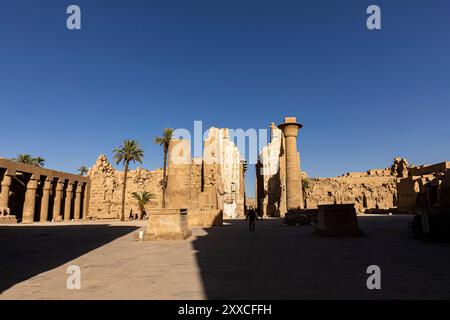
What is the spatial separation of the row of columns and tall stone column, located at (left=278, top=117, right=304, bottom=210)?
27.6 meters

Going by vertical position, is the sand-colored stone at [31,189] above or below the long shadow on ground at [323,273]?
above

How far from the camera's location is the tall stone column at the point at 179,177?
24.6 m

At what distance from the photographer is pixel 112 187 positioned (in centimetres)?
5066

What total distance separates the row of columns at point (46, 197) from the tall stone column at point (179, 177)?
57.3 feet

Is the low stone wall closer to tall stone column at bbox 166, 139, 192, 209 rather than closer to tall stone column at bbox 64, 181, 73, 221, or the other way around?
tall stone column at bbox 166, 139, 192, 209

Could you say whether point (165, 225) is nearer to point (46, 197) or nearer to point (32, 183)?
point (32, 183)

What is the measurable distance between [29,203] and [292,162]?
2865 cm

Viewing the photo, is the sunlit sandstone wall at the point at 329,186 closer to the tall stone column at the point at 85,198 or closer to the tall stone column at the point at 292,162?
the tall stone column at the point at 292,162

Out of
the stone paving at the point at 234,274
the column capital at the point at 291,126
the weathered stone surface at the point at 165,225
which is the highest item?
the column capital at the point at 291,126

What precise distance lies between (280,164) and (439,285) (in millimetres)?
37156

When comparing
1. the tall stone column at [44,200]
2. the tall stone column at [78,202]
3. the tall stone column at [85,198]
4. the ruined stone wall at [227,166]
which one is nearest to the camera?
the ruined stone wall at [227,166]

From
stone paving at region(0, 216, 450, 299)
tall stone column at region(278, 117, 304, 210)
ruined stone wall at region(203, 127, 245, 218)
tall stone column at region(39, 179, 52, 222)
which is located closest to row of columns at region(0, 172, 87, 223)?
tall stone column at region(39, 179, 52, 222)

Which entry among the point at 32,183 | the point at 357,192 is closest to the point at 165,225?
the point at 32,183

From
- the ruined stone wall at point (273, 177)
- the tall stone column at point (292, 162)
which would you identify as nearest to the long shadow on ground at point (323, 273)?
the tall stone column at point (292, 162)
